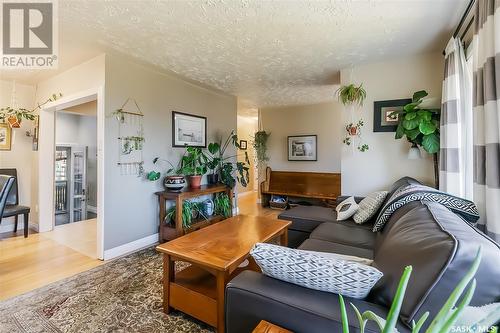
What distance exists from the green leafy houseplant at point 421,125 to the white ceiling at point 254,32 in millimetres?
701

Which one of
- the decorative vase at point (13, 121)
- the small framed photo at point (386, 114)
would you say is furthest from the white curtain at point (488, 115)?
the decorative vase at point (13, 121)

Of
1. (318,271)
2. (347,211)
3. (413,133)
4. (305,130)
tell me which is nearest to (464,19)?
(413,133)

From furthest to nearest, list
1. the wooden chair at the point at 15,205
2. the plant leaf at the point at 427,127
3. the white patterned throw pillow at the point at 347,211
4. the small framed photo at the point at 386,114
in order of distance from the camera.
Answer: the wooden chair at the point at 15,205 < the small framed photo at the point at 386,114 < the white patterned throw pillow at the point at 347,211 < the plant leaf at the point at 427,127

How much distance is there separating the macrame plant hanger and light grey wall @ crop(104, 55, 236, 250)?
0.20ft

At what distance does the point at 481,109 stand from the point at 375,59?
6.46 ft

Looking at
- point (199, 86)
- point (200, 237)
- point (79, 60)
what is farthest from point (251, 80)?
point (200, 237)

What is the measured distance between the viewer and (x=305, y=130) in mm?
5641

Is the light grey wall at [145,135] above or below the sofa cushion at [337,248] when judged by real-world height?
above

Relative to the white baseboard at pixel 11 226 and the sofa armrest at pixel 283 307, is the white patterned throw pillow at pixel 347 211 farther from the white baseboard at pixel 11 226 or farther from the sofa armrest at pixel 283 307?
the white baseboard at pixel 11 226

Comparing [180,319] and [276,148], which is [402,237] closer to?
[180,319]

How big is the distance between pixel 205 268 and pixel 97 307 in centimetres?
106

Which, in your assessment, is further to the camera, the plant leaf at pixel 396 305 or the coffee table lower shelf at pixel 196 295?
the coffee table lower shelf at pixel 196 295

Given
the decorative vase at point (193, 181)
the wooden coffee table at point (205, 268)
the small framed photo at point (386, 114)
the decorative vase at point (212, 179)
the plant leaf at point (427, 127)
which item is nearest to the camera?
the wooden coffee table at point (205, 268)

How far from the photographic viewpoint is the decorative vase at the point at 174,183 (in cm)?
332
